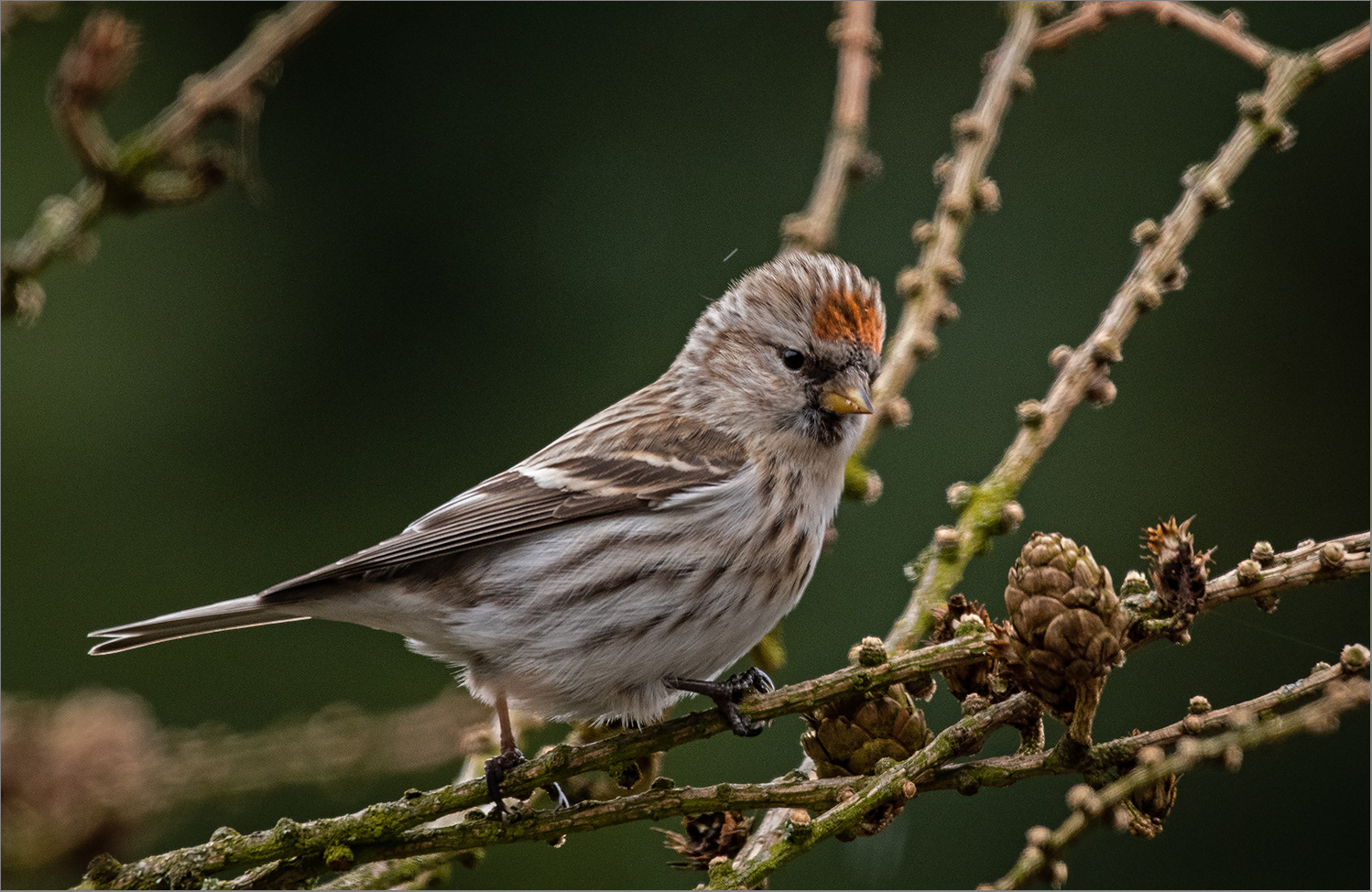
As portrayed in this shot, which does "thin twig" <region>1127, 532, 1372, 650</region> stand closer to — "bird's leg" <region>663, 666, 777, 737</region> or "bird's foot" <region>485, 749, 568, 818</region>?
"bird's leg" <region>663, 666, 777, 737</region>

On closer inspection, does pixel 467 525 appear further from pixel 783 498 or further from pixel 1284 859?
pixel 1284 859

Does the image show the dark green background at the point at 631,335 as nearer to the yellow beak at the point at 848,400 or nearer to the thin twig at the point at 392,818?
the yellow beak at the point at 848,400

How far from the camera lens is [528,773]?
4.43ft

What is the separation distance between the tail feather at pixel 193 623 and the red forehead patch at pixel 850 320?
1.07 m

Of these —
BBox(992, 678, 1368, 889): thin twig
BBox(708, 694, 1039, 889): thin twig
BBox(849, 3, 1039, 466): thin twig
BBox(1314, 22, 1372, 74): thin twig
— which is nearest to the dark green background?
BBox(849, 3, 1039, 466): thin twig

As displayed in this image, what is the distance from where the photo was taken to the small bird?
79.5 inches

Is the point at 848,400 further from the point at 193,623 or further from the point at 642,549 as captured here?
the point at 193,623

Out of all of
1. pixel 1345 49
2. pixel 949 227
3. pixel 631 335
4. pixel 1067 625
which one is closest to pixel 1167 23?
pixel 1345 49

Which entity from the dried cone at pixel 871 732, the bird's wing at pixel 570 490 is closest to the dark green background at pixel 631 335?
the bird's wing at pixel 570 490

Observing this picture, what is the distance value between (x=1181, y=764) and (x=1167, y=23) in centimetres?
133

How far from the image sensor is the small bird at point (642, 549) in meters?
2.02

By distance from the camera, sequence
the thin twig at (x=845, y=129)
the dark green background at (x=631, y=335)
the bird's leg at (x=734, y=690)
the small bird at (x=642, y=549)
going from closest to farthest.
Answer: the bird's leg at (x=734, y=690), the small bird at (x=642, y=549), the thin twig at (x=845, y=129), the dark green background at (x=631, y=335)

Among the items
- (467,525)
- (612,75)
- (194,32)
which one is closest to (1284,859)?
(467,525)

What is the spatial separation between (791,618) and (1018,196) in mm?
1748
